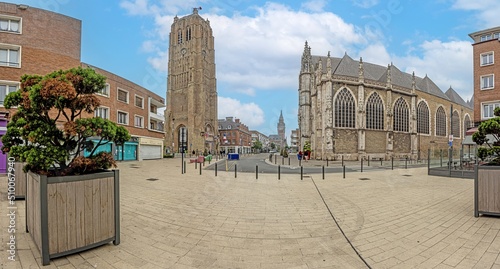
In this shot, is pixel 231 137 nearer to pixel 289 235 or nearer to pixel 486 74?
pixel 486 74

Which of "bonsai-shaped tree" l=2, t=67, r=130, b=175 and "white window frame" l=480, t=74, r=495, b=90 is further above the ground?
"white window frame" l=480, t=74, r=495, b=90

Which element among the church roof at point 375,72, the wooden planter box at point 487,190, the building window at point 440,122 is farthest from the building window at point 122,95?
the building window at point 440,122

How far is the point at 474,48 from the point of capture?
85.6ft

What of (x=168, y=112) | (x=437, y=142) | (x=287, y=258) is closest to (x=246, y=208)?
(x=287, y=258)

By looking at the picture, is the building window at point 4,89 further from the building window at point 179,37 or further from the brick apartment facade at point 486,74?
the building window at point 179,37

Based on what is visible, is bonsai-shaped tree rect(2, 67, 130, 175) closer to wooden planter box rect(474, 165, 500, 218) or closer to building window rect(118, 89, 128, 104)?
wooden planter box rect(474, 165, 500, 218)

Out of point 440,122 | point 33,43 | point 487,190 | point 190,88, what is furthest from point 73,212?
point 190,88

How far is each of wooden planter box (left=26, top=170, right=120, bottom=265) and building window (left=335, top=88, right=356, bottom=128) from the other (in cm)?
3788

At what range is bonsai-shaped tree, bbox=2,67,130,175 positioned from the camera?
3869 millimetres

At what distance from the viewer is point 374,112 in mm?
40688

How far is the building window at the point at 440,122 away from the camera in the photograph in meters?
49.6

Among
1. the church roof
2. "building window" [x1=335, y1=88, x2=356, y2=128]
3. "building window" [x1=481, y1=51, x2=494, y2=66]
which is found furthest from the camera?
the church roof

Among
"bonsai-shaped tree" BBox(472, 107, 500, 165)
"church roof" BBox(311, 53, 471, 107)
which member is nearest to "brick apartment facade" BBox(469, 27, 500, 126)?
"church roof" BBox(311, 53, 471, 107)

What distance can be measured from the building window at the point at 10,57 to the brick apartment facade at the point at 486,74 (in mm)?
42562
